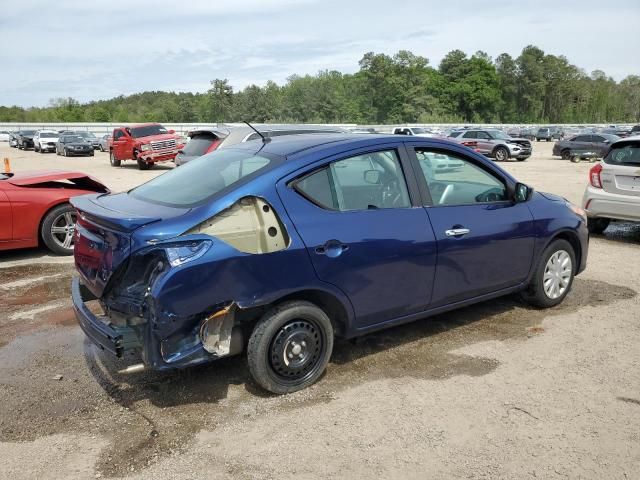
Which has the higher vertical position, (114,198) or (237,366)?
(114,198)

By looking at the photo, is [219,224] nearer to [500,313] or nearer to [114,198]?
[114,198]

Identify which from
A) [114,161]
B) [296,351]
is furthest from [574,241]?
[114,161]

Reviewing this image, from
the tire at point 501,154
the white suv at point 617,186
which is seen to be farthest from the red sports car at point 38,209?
the tire at point 501,154

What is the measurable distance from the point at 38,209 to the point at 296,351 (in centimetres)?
524

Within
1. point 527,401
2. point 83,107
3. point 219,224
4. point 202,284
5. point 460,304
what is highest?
point 83,107

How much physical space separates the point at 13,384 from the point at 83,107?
10799 centimetres

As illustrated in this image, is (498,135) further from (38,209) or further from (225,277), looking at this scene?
(225,277)

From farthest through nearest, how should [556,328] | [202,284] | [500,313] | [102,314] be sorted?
[500,313] < [556,328] < [102,314] < [202,284]

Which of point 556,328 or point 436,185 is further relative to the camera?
point 556,328

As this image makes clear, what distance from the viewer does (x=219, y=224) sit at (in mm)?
3469

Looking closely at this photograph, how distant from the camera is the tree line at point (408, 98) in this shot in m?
93.7

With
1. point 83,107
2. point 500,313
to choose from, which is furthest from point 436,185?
point 83,107

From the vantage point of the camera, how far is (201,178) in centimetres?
411

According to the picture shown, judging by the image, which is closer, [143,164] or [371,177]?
[371,177]
